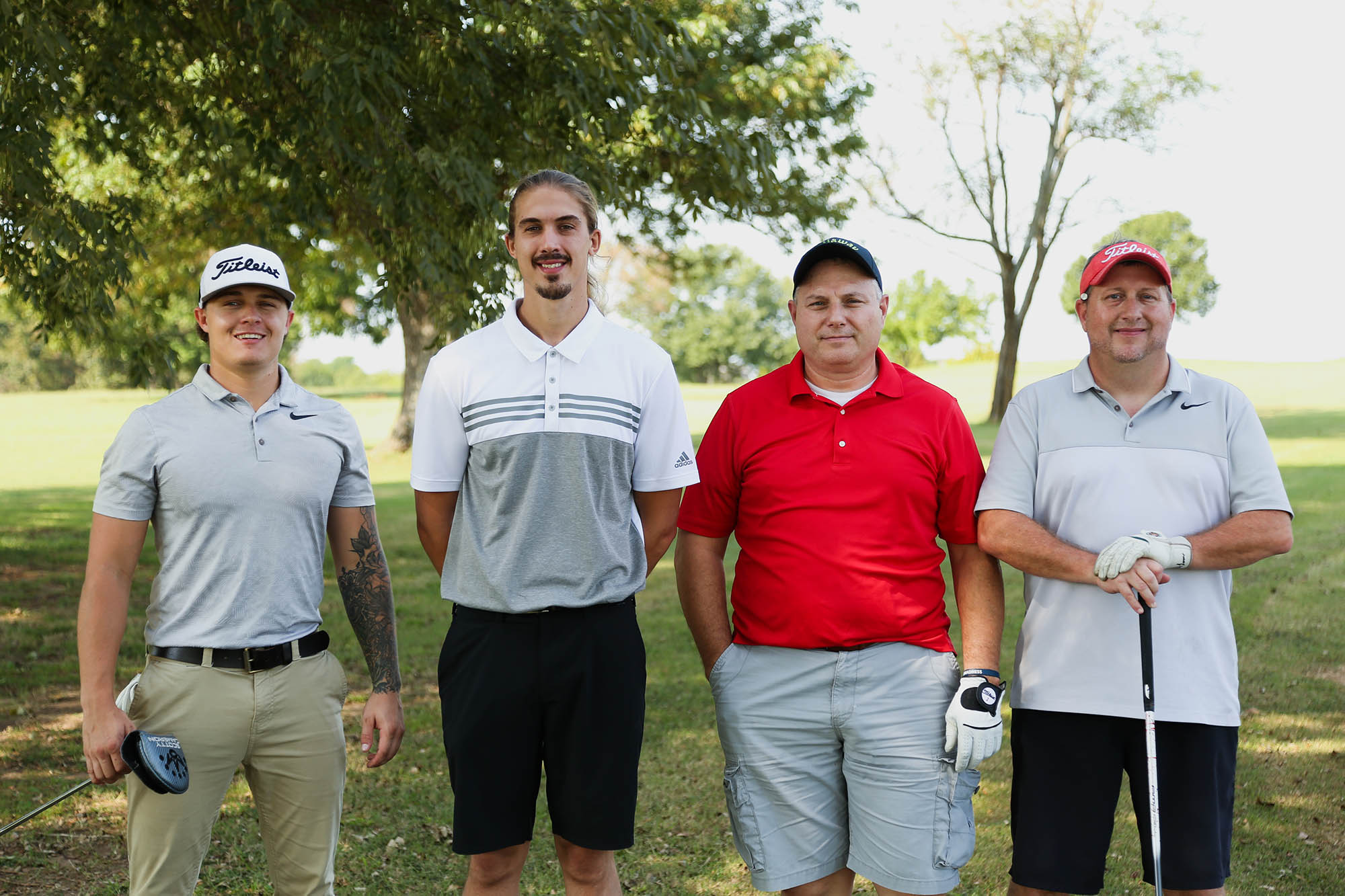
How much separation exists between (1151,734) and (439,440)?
2094mm

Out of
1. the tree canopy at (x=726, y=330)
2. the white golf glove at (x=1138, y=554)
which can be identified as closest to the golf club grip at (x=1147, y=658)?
the white golf glove at (x=1138, y=554)

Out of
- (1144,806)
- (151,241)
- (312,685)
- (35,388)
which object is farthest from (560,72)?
(35,388)

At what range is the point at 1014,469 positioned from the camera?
3.28 meters

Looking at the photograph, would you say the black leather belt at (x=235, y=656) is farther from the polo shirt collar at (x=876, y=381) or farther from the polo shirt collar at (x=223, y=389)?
the polo shirt collar at (x=876, y=381)

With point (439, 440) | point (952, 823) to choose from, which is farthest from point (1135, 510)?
point (439, 440)

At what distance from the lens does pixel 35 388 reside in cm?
7912

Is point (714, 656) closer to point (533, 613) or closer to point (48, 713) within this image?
point (533, 613)

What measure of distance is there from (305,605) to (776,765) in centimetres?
140

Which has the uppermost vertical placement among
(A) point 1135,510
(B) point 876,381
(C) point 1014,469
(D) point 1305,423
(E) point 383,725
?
(D) point 1305,423

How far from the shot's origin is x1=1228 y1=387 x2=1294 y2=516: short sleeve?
3115 millimetres

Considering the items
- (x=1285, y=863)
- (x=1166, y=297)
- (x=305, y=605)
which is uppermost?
(x=1166, y=297)

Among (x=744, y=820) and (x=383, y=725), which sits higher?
(x=383, y=725)

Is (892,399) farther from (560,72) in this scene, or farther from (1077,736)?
(560,72)

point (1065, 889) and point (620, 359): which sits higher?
point (620, 359)
